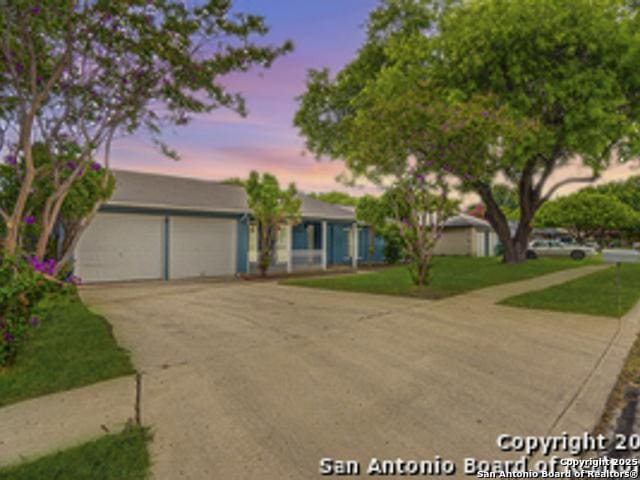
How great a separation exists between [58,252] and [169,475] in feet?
27.9

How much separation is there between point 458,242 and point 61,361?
31.0 metres

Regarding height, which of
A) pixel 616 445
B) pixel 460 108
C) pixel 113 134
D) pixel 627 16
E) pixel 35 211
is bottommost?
pixel 616 445

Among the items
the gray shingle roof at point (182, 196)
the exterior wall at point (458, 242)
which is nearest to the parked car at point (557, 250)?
the exterior wall at point (458, 242)

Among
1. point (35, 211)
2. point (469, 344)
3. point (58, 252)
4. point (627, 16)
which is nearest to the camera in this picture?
point (469, 344)

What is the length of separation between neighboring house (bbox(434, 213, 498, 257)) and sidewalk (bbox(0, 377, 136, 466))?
29.9m

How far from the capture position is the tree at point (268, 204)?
1487cm

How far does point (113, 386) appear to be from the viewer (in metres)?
4.21

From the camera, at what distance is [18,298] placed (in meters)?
4.25

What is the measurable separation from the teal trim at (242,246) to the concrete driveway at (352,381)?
820 centimetres

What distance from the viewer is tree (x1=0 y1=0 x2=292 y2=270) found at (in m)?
4.99

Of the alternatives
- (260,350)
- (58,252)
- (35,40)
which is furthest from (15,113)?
(260,350)

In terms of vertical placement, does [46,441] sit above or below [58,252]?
below

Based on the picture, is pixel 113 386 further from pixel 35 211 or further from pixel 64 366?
pixel 35 211

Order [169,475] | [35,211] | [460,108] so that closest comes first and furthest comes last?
1. [169,475]
2. [35,211]
3. [460,108]
